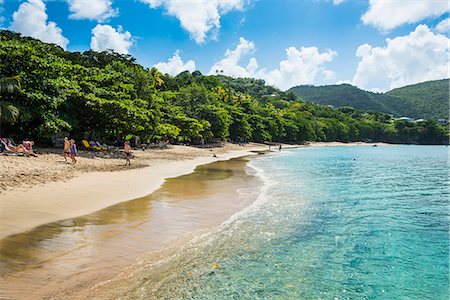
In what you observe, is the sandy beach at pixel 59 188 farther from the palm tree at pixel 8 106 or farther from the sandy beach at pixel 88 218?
the palm tree at pixel 8 106

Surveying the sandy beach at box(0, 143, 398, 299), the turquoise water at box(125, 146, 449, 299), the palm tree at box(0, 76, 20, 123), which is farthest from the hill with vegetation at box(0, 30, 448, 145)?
the turquoise water at box(125, 146, 449, 299)

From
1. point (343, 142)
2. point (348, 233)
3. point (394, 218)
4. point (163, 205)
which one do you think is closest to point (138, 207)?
point (163, 205)

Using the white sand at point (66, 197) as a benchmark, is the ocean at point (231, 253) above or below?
below

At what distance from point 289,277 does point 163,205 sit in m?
6.42

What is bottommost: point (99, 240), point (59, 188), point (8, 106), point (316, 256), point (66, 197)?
point (316, 256)

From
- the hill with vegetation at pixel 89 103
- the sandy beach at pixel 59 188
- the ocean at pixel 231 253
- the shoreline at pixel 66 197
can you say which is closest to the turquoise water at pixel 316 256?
the ocean at pixel 231 253

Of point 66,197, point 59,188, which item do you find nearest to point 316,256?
point 66,197

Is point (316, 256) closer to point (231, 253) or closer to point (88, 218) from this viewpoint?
point (231, 253)

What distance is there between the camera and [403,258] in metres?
7.90

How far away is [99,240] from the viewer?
7590mm

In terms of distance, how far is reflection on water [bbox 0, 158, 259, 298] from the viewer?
5613mm

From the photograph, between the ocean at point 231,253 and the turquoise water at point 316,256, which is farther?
the turquoise water at point 316,256

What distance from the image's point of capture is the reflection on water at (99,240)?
561 cm

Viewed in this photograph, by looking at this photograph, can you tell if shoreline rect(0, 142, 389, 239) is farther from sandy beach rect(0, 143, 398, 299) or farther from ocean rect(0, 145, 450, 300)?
ocean rect(0, 145, 450, 300)
